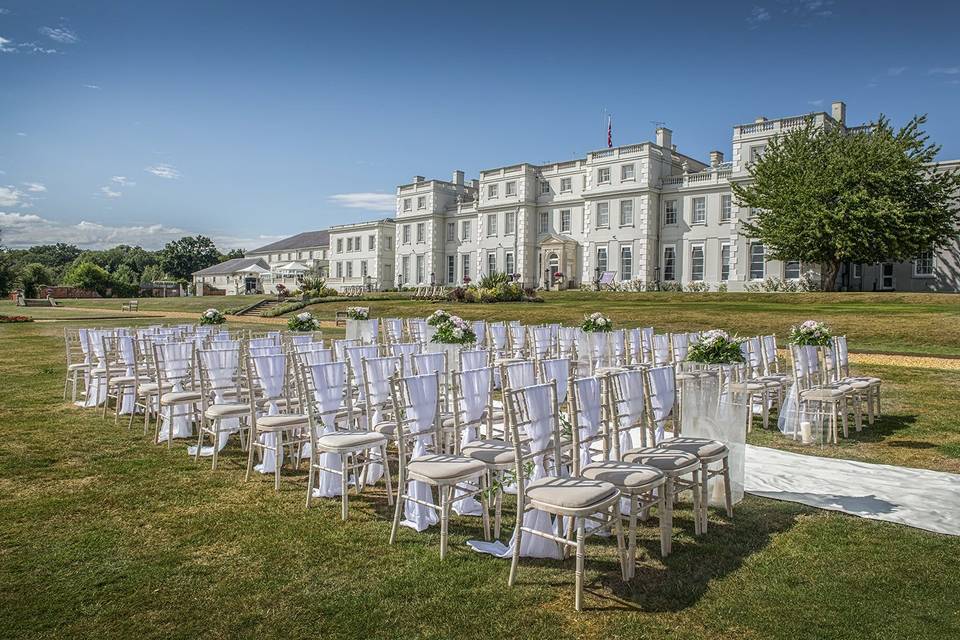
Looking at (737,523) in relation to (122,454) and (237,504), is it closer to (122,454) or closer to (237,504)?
(237,504)

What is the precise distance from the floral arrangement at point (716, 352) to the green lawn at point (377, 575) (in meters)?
1.25

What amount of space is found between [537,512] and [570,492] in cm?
58

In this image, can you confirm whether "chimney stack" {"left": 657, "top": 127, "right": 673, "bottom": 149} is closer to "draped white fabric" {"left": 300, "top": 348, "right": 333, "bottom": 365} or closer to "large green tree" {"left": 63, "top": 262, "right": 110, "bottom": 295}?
"draped white fabric" {"left": 300, "top": 348, "right": 333, "bottom": 365}

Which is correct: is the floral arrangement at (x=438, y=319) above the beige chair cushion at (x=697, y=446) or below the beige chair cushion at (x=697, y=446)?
above

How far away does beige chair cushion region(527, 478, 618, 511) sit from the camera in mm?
3639

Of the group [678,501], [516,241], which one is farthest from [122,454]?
[516,241]

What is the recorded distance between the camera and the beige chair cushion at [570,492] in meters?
3.64

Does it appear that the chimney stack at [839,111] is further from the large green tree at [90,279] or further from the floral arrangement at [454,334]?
the large green tree at [90,279]

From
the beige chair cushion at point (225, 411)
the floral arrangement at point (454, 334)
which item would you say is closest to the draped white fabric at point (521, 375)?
the beige chair cushion at point (225, 411)

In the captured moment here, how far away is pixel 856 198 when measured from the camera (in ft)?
98.0

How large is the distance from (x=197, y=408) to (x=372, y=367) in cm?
348

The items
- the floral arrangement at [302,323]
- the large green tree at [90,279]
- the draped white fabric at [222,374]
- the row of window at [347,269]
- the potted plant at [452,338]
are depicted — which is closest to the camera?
the draped white fabric at [222,374]

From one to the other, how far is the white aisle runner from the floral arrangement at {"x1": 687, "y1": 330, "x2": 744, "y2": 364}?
123cm

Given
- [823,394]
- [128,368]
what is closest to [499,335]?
[823,394]
